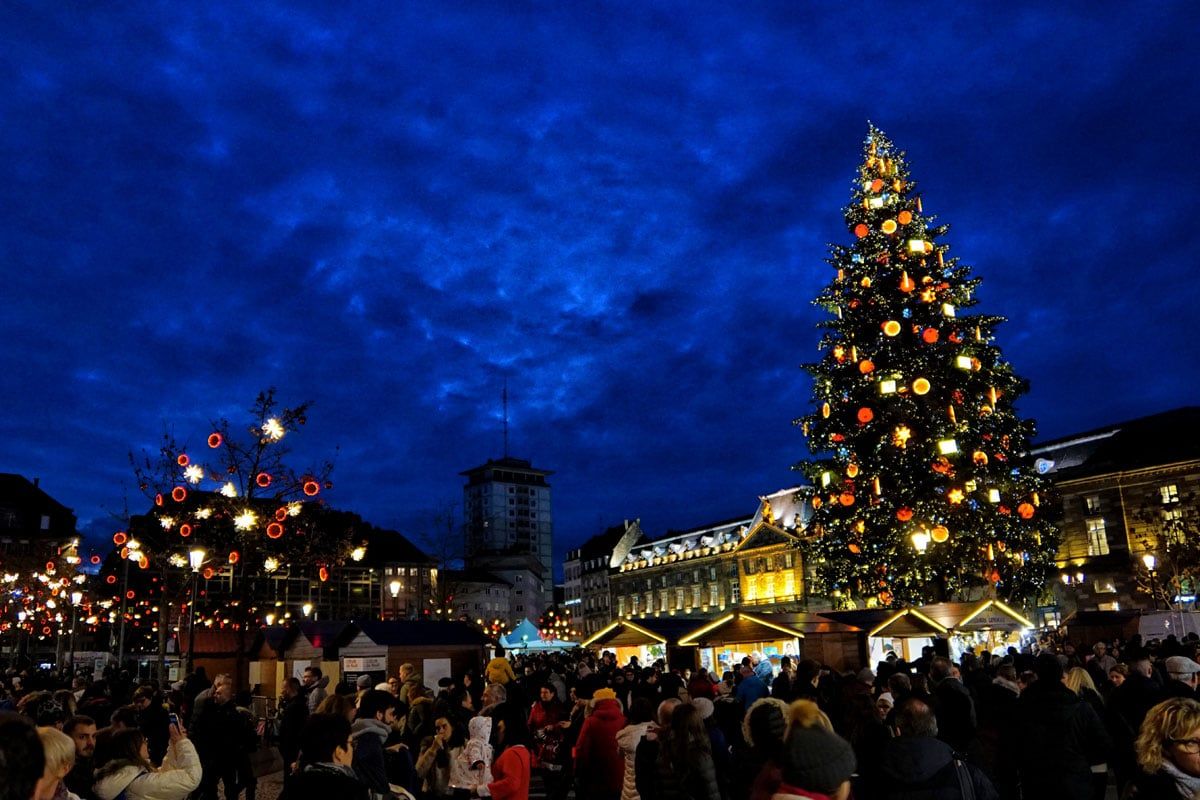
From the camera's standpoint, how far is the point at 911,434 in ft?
110

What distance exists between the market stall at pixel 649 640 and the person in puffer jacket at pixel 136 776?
21221 millimetres

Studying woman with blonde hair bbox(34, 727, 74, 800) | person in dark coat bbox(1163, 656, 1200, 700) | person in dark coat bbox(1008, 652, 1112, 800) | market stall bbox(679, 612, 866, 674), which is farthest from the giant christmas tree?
woman with blonde hair bbox(34, 727, 74, 800)

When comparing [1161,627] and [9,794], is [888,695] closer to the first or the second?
[9,794]

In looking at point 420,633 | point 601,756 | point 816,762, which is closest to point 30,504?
point 420,633

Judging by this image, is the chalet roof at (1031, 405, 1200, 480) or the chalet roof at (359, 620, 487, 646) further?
the chalet roof at (1031, 405, 1200, 480)

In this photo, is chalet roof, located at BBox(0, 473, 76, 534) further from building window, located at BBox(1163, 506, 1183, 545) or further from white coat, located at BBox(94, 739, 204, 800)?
white coat, located at BBox(94, 739, 204, 800)

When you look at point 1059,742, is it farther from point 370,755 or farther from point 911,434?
point 911,434

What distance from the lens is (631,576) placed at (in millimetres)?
111625

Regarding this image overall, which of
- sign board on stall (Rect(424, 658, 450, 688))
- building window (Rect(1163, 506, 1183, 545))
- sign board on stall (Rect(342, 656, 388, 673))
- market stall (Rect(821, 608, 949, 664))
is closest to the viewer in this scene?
sign board on stall (Rect(342, 656, 388, 673))

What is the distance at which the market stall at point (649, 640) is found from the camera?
2727 centimetres

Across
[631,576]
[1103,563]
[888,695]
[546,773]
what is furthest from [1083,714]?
[631,576]

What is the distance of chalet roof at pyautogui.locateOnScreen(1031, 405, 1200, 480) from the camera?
58281 millimetres

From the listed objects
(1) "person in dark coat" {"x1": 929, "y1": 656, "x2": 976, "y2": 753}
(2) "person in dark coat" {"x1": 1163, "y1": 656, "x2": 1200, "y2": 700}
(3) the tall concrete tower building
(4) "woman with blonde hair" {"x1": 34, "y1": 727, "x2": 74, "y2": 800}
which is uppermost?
(3) the tall concrete tower building

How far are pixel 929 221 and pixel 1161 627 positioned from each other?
1614 cm
